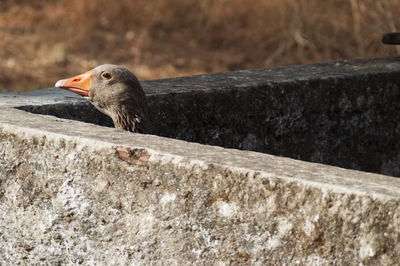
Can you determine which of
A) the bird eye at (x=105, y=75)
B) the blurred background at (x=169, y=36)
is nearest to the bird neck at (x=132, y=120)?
the bird eye at (x=105, y=75)

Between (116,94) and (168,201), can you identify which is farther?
(116,94)

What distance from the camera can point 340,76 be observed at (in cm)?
417

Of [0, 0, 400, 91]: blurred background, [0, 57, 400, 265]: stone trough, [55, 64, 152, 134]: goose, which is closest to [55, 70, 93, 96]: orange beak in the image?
[55, 64, 152, 134]: goose

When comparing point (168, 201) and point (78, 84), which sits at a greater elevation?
point (78, 84)

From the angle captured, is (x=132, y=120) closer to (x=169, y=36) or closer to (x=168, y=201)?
(x=168, y=201)

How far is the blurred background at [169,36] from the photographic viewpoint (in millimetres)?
8969

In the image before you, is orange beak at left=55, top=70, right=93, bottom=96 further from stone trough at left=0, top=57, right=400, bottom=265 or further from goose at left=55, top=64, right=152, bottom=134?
stone trough at left=0, top=57, right=400, bottom=265

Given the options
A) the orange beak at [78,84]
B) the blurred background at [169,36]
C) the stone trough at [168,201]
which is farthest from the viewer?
the blurred background at [169,36]

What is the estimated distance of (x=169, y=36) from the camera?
1086cm

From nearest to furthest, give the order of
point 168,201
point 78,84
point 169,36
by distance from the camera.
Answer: point 168,201, point 78,84, point 169,36

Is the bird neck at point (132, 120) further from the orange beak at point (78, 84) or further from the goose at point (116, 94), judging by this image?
the orange beak at point (78, 84)

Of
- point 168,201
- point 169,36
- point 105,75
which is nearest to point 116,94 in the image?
point 105,75

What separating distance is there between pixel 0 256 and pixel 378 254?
1.52m

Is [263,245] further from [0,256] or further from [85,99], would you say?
[85,99]
